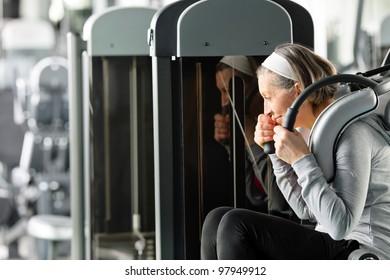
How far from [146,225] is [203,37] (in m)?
0.72

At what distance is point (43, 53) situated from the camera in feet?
7.29

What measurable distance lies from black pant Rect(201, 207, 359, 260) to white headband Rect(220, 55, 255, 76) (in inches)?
12.5

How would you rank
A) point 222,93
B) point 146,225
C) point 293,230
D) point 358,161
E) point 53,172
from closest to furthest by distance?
point 358,161
point 293,230
point 222,93
point 146,225
point 53,172

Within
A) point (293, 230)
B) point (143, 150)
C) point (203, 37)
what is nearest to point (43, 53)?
point (143, 150)

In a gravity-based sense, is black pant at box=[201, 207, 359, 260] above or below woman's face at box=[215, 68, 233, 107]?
below

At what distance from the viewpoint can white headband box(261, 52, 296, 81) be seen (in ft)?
5.15

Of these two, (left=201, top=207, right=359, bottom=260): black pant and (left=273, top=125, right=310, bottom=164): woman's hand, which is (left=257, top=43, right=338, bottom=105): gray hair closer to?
(left=273, top=125, right=310, bottom=164): woman's hand

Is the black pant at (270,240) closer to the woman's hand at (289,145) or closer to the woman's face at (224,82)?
the woman's hand at (289,145)

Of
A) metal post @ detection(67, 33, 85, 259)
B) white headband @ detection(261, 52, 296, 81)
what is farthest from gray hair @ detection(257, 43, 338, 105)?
metal post @ detection(67, 33, 85, 259)

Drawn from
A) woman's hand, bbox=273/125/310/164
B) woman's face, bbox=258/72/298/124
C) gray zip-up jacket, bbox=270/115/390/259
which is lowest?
gray zip-up jacket, bbox=270/115/390/259

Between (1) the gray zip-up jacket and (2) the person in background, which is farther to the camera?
(2) the person in background

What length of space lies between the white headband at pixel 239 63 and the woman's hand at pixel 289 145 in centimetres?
19
